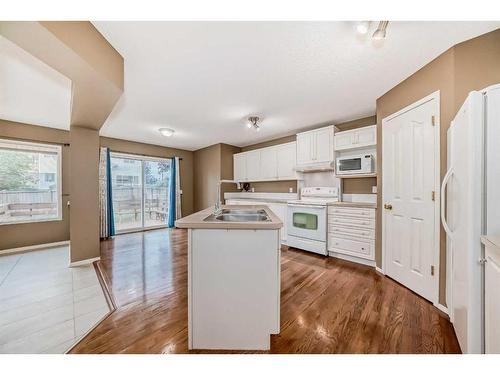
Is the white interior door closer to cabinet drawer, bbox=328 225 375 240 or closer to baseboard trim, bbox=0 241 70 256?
cabinet drawer, bbox=328 225 375 240

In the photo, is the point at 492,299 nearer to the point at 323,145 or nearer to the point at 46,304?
the point at 323,145

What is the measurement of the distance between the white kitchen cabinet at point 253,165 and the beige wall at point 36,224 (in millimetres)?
3872

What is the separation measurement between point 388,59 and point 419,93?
54cm

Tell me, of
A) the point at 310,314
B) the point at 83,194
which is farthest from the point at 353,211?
the point at 83,194

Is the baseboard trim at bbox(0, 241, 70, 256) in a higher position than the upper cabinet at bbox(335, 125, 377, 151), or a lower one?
lower

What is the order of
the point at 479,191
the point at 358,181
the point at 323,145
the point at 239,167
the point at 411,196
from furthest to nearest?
the point at 239,167, the point at 323,145, the point at 358,181, the point at 411,196, the point at 479,191

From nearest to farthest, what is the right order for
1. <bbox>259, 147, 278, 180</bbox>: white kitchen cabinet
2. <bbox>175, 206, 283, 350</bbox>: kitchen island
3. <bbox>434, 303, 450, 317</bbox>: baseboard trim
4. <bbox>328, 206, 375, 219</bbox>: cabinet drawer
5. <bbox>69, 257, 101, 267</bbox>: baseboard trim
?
1. <bbox>175, 206, 283, 350</bbox>: kitchen island
2. <bbox>434, 303, 450, 317</bbox>: baseboard trim
3. <bbox>328, 206, 375, 219</bbox>: cabinet drawer
4. <bbox>69, 257, 101, 267</bbox>: baseboard trim
5. <bbox>259, 147, 278, 180</bbox>: white kitchen cabinet

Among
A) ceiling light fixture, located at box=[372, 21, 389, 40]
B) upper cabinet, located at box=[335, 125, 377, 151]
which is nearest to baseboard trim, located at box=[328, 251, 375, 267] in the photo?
upper cabinet, located at box=[335, 125, 377, 151]

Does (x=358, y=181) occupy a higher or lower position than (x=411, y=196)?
higher

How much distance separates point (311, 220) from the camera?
339 centimetres

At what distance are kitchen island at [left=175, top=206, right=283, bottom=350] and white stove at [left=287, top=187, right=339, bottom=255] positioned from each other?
216cm

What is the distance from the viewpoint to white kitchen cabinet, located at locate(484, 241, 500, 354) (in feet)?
3.03

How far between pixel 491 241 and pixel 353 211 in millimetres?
2014

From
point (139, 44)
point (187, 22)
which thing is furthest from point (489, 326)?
point (139, 44)
